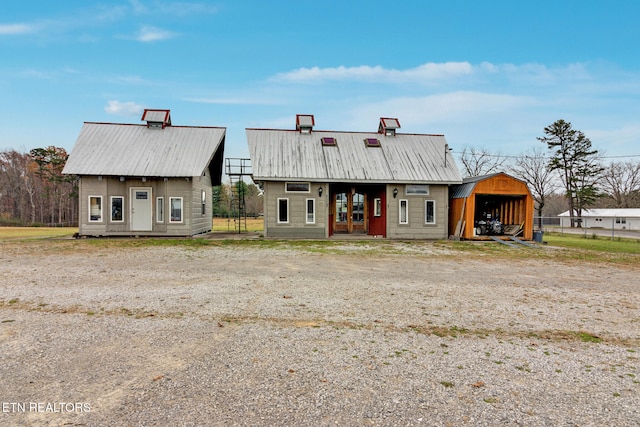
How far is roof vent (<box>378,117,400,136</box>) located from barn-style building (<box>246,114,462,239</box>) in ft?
2.93

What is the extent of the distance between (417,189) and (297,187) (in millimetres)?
6060

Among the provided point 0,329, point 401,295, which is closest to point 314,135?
point 401,295

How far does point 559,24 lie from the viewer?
15.3 metres

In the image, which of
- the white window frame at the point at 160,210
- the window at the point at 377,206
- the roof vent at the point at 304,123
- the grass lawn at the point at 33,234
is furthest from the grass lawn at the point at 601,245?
the grass lawn at the point at 33,234

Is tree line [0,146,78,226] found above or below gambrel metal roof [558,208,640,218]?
above

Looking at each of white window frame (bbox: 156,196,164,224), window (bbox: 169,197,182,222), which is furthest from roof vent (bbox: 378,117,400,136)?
white window frame (bbox: 156,196,164,224)

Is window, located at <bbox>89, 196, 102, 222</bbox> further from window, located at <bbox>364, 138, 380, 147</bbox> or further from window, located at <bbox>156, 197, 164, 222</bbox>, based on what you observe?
window, located at <bbox>364, 138, 380, 147</bbox>

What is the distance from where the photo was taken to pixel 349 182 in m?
17.6

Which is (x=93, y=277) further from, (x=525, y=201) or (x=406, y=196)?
(x=525, y=201)

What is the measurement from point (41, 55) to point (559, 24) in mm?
24411

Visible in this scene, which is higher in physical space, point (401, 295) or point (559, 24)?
point (559, 24)

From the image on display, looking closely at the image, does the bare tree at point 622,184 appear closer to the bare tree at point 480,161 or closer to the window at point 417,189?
the bare tree at point 480,161

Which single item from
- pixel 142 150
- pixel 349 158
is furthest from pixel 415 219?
pixel 142 150

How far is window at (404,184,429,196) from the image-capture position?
59.0 ft
